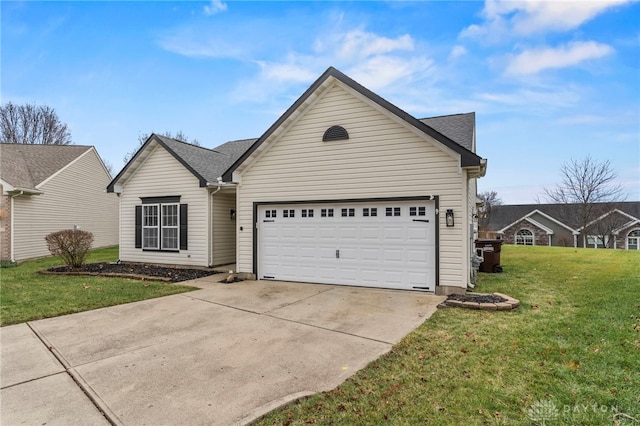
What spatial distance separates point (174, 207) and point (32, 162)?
11025 mm

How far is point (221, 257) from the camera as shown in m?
12.6

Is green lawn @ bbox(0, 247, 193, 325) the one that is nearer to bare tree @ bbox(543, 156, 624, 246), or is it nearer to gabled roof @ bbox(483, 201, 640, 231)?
bare tree @ bbox(543, 156, 624, 246)

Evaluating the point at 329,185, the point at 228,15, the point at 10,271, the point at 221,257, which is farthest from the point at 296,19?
the point at 10,271

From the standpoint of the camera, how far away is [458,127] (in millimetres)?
10508

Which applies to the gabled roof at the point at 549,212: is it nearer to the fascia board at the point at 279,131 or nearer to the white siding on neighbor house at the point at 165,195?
the fascia board at the point at 279,131

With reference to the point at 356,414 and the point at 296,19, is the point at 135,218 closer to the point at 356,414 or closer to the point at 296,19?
the point at 296,19

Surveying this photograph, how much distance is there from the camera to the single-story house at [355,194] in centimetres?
786

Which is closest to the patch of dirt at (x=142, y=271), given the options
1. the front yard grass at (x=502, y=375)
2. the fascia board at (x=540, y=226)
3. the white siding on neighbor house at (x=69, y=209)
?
the white siding on neighbor house at (x=69, y=209)

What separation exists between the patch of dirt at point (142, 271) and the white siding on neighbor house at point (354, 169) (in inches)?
79.8

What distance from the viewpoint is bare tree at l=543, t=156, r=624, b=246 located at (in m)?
29.8

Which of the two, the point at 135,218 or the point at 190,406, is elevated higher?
the point at 135,218

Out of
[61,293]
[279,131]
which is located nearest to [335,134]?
[279,131]

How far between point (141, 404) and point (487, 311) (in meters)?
5.74

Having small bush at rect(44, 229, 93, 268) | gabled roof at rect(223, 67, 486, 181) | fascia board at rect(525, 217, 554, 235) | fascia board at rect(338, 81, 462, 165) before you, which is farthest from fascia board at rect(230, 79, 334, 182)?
fascia board at rect(525, 217, 554, 235)
